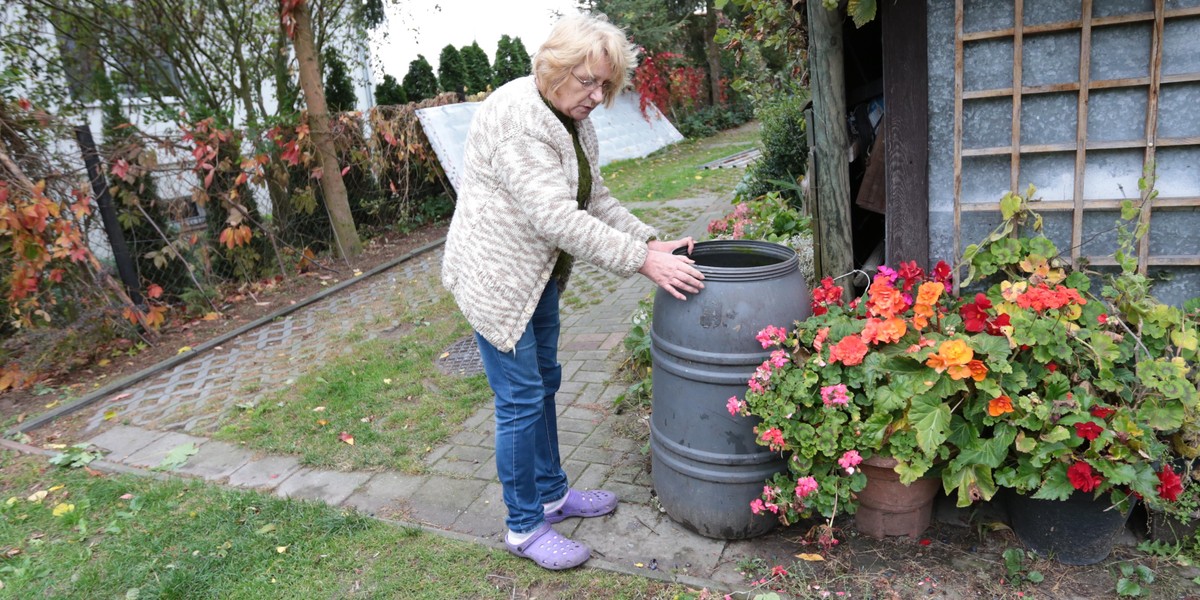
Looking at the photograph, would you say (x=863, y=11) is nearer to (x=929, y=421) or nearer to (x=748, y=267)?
(x=748, y=267)

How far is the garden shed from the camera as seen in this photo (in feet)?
7.86

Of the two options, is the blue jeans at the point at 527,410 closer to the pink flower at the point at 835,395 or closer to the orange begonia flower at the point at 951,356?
the pink flower at the point at 835,395

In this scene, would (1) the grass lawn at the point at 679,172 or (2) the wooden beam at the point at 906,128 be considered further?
(1) the grass lawn at the point at 679,172

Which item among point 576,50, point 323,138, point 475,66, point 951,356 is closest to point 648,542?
point 951,356

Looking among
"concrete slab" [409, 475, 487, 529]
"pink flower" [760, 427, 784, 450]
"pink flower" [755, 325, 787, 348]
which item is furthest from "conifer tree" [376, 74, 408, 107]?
"pink flower" [760, 427, 784, 450]

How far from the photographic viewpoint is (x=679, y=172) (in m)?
11.8

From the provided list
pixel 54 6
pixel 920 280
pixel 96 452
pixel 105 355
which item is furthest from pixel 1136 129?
pixel 54 6

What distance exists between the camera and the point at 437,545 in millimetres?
2807

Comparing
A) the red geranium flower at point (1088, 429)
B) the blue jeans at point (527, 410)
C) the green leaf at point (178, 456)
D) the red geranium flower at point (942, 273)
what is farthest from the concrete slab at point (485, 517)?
the red geranium flower at point (1088, 429)

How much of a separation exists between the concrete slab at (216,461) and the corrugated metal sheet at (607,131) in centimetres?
592

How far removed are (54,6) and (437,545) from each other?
6.68m

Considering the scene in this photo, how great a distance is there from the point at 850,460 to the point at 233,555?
2341 mm

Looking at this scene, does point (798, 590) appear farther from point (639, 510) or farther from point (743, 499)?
point (639, 510)

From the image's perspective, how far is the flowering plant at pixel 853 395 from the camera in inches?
88.7
